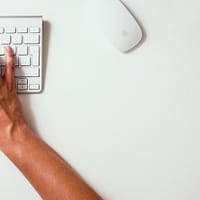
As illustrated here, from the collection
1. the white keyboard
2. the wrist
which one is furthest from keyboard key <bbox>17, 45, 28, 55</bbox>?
the wrist

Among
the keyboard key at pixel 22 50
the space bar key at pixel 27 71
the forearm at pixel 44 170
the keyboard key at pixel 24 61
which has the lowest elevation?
A: the forearm at pixel 44 170

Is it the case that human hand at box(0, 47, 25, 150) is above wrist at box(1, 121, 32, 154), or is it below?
above

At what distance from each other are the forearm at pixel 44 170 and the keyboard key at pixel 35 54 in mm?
147

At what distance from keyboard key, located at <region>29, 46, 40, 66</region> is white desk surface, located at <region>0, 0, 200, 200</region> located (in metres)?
0.03

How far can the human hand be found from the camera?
80 centimetres

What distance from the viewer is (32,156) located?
79cm

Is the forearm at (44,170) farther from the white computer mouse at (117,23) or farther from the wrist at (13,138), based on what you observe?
the white computer mouse at (117,23)

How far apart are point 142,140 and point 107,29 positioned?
26 cm

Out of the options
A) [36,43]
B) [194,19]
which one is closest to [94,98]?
[36,43]

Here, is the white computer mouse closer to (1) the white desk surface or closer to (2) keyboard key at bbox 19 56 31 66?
(1) the white desk surface

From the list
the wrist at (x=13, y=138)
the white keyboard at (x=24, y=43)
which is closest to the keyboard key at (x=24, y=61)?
the white keyboard at (x=24, y=43)

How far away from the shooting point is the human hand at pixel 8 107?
0.80 meters

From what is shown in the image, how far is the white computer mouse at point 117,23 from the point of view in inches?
31.9

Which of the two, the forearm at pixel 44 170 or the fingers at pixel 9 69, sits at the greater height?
the fingers at pixel 9 69
